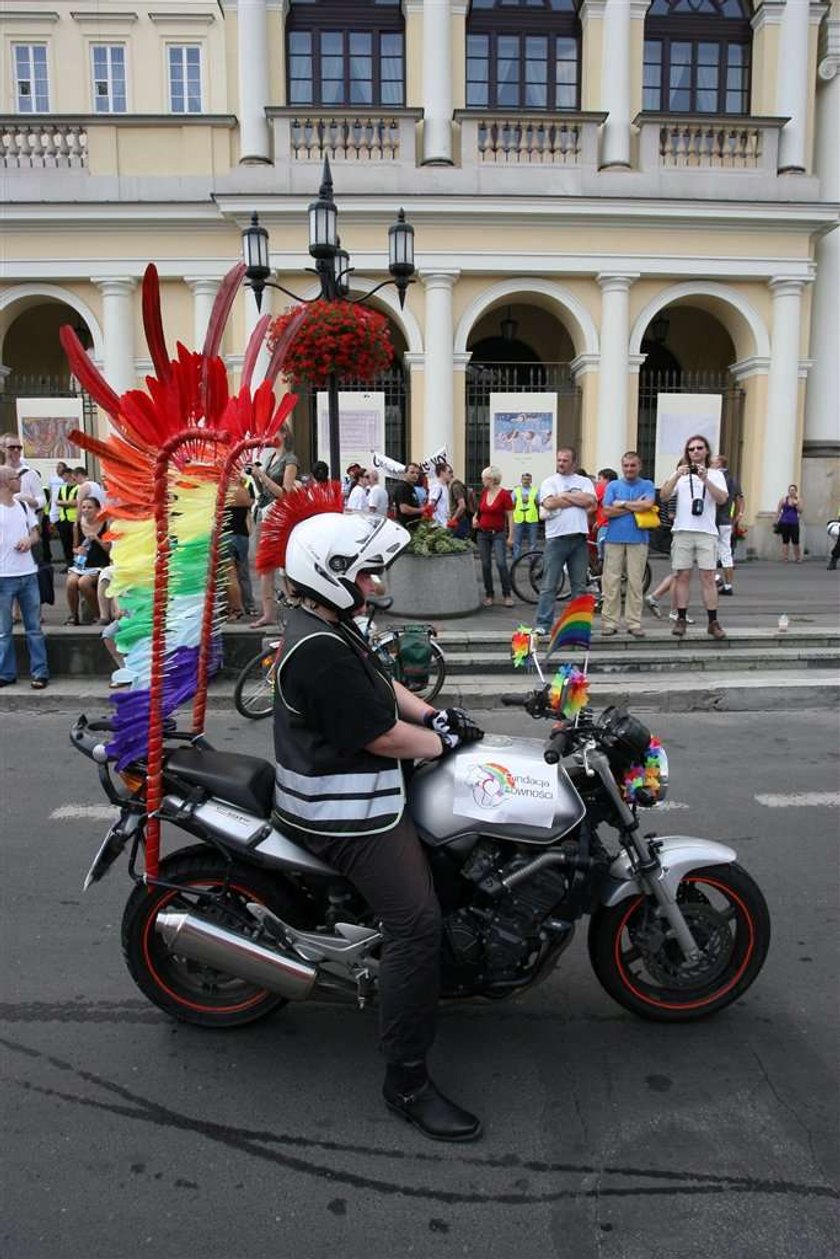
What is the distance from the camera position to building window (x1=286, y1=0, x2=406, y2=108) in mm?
19297

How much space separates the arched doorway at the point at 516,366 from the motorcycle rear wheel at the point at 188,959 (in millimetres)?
16224

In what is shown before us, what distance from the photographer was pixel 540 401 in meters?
18.0

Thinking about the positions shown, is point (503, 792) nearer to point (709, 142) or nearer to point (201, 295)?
point (201, 295)

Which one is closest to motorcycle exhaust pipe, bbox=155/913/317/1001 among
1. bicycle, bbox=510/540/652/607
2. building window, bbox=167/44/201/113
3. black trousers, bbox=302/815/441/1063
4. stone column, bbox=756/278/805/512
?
black trousers, bbox=302/815/441/1063

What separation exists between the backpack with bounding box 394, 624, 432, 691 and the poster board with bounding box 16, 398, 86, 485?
42.1ft

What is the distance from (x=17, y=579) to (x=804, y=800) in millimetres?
6660

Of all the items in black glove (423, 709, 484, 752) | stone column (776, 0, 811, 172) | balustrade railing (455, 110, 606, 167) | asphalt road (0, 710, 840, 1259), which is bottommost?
asphalt road (0, 710, 840, 1259)

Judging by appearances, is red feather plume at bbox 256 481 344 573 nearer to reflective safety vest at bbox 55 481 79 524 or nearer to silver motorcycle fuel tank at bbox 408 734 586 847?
silver motorcycle fuel tank at bbox 408 734 586 847

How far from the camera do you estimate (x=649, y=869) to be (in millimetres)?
3088

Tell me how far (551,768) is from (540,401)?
52.0 ft

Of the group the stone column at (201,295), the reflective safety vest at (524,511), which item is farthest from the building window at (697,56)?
the reflective safety vest at (524,511)

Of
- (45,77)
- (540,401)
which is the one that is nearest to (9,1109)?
(540,401)

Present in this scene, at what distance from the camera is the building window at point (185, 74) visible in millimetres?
20953

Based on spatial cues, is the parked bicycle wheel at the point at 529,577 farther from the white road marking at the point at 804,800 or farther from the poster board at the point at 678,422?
the poster board at the point at 678,422
